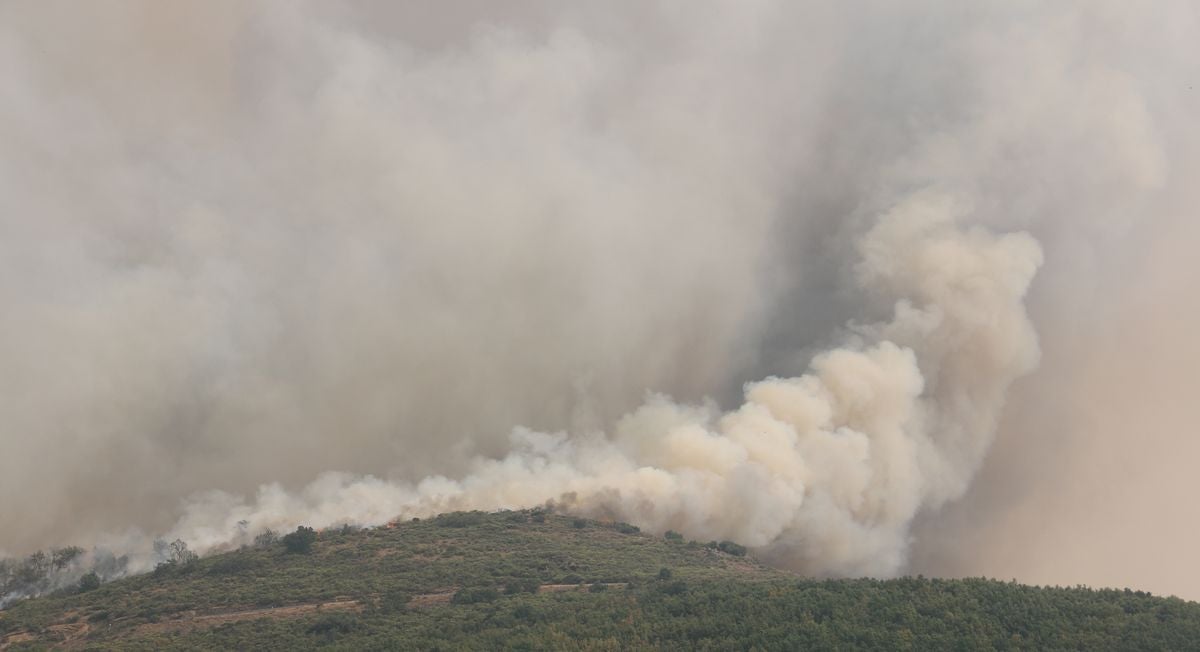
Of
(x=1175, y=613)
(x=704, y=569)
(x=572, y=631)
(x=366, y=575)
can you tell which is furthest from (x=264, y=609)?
(x=1175, y=613)

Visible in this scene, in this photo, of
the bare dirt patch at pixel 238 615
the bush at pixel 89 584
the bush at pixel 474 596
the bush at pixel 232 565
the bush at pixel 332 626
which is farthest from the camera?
the bush at pixel 89 584

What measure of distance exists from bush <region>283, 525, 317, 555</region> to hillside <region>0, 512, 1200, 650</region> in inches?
8.9

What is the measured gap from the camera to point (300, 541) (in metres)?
78.8

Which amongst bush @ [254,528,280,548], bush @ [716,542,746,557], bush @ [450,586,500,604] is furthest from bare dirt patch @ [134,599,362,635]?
bush @ [716,542,746,557]

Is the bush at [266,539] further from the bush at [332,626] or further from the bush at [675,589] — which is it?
the bush at [675,589]

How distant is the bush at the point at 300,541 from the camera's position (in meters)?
78.3

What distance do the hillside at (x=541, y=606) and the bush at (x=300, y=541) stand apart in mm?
226

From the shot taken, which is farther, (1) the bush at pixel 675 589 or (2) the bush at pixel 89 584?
(2) the bush at pixel 89 584

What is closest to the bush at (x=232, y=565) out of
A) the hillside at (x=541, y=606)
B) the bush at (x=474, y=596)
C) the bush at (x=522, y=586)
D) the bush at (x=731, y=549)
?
the hillside at (x=541, y=606)

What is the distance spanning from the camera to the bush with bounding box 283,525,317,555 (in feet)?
257

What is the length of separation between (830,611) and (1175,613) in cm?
1925

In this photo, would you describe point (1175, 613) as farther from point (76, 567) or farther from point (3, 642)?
point (76, 567)

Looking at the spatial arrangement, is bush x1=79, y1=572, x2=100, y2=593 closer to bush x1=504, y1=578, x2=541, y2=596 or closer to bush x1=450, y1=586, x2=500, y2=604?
bush x1=450, y1=586, x2=500, y2=604

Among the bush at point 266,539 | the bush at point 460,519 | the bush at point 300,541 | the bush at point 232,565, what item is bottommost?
the bush at point 232,565
